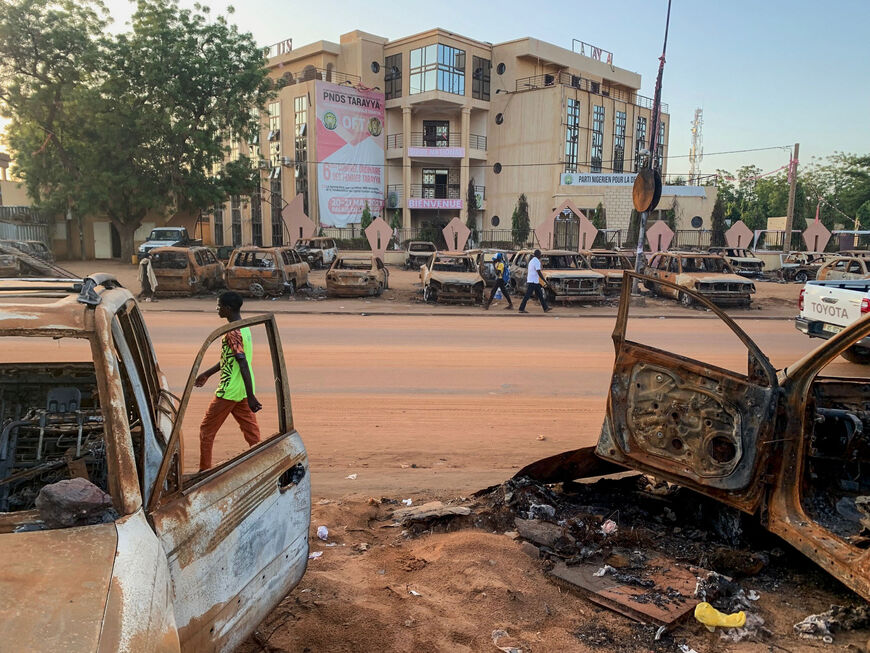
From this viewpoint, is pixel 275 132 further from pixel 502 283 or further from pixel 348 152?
pixel 502 283

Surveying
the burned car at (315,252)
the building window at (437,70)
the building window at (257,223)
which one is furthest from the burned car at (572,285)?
the building window at (257,223)

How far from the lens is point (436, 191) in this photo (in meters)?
47.2

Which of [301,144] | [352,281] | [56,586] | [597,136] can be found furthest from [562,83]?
[56,586]

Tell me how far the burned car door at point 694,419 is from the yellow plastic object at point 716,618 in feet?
1.90

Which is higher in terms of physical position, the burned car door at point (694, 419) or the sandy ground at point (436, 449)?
the burned car door at point (694, 419)

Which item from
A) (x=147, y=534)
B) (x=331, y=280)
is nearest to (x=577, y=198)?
(x=331, y=280)

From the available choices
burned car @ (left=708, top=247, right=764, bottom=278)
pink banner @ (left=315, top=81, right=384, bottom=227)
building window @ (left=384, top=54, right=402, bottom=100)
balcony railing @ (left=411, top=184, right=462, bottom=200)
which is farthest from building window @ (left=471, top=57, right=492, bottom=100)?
burned car @ (left=708, top=247, right=764, bottom=278)

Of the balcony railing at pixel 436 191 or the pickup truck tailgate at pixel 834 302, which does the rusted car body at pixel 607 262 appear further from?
the balcony railing at pixel 436 191

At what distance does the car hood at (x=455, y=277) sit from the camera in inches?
728

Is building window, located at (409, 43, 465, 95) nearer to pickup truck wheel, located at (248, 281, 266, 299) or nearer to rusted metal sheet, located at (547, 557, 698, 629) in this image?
pickup truck wheel, located at (248, 281, 266, 299)

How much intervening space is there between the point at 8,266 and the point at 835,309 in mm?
20548

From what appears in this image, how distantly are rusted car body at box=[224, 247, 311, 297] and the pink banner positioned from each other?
24.1m

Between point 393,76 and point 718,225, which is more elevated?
point 393,76

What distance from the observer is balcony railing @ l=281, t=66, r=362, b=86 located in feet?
147
